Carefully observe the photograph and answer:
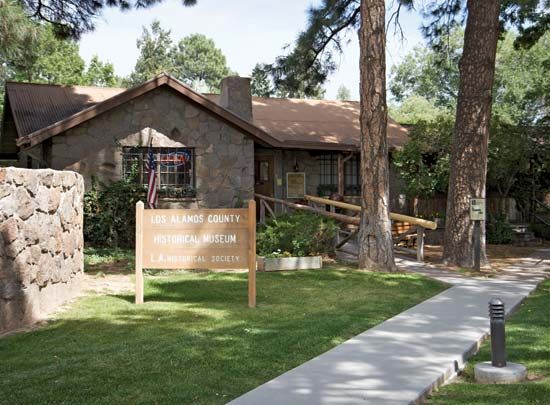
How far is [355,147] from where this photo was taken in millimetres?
19344

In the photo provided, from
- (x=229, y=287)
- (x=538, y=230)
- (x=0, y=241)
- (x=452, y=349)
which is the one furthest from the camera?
(x=538, y=230)

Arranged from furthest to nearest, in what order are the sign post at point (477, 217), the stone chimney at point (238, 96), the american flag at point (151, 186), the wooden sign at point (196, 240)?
the stone chimney at point (238, 96)
the american flag at point (151, 186)
the sign post at point (477, 217)
the wooden sign at point (196, 240)

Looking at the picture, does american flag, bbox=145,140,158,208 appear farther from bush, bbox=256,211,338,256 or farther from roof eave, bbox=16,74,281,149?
bush, bbox=256,211,338,256

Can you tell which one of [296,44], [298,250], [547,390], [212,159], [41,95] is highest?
[296,44]

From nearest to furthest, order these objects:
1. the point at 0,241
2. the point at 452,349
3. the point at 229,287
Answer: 1. the point at 452,349
2. the point at 0,241
3. the point at 229,287

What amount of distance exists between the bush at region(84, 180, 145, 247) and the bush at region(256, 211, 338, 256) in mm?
4009

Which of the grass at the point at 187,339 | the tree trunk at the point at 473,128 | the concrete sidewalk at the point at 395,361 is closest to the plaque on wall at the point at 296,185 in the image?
the tree trunk at the point at 473,128

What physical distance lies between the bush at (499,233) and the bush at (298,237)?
7.93 meters

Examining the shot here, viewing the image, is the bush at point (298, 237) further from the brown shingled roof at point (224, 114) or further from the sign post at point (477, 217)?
the brown shingled roof at point (224, 114)

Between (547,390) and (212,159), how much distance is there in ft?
41.4

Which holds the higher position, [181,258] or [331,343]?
[181,258]

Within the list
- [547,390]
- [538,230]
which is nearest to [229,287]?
[547,390]

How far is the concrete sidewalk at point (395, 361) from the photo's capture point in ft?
15.0

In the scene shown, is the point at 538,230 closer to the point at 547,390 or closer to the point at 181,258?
the point at 181,258
